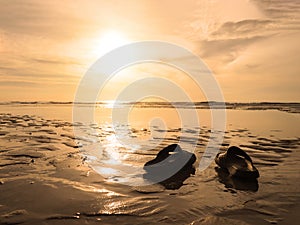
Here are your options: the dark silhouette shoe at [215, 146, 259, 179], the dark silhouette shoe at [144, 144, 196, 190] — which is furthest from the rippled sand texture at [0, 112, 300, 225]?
the dark silhouette shoe at [144, 144, 196, 190]

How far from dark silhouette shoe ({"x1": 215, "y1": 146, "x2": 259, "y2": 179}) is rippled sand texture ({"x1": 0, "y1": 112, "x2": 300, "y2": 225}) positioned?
251 mm

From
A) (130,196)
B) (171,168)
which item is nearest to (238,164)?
(171,168)

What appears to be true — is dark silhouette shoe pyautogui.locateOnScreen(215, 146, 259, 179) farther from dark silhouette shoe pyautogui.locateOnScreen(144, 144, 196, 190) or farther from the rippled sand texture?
dark silhouette shoe pyautogui.locateOnScreen(144, 144, 196, 190)

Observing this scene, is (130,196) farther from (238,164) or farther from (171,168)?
(238,164)

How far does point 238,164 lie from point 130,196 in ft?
11.9

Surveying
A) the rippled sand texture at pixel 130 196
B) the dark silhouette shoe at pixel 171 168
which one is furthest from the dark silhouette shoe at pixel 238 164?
the dark silhouette shoe at pixel 171 168

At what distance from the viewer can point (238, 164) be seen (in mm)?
8867

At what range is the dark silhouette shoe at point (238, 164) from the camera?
27.0 feet

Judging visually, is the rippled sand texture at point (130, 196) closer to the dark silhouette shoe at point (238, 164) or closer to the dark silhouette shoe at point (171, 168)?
the dark silhouette shoe at point (238, 164)

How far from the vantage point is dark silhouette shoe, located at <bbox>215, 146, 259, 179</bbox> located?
8.23m

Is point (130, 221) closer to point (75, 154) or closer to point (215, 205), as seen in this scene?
point (215, 205)

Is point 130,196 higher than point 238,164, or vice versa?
point 238,164

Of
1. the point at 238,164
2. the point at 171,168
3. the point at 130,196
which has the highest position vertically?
the point at 238,164

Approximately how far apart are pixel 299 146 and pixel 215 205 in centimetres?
900
